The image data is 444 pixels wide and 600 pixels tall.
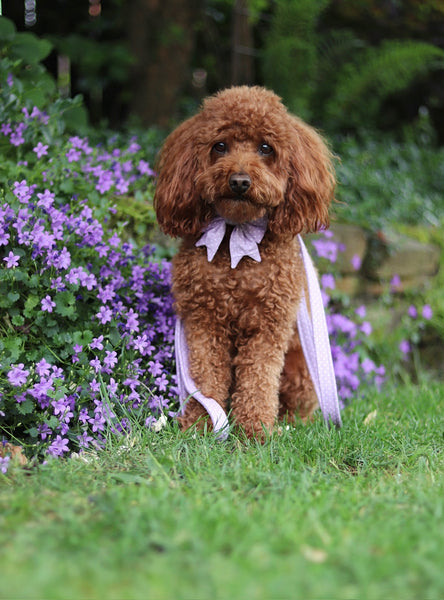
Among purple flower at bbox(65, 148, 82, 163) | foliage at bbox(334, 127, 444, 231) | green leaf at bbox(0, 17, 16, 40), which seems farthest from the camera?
foliage at bbox(334, 127, 444, 231)

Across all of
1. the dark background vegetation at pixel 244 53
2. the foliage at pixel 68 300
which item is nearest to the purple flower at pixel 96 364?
the foliage at pixel 68 300

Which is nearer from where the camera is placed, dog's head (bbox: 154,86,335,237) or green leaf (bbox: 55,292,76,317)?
dog's head (bbox: 154,86,335,237)

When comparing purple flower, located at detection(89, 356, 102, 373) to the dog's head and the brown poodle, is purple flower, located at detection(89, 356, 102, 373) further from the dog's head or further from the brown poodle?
the dog's head

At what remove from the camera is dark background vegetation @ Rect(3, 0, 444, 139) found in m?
6.12

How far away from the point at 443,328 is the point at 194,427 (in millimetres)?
2626

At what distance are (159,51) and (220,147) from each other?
3876 mm

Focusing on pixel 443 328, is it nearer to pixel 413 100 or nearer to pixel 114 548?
pixel 114 548

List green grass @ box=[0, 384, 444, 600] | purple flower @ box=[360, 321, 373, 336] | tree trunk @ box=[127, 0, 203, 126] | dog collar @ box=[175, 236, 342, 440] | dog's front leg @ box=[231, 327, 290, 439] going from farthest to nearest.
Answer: tree trunk @ box=[127, 0, 203, 126] → purple flower @ box=[360, 321, 373, 336] → dog collar @ box=[175, 236, 342, 440] → dog's front leg @ box=[231, 327, 290, 439] → green grass @ box=[0, 384, 444, 600]

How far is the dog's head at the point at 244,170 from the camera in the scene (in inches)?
102

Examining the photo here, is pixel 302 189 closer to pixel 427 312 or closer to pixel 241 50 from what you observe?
pixel 427 312

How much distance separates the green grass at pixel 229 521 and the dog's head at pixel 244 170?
0.92 metres

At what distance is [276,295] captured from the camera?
109 inches

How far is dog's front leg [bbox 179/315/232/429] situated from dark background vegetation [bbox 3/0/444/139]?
3.70m

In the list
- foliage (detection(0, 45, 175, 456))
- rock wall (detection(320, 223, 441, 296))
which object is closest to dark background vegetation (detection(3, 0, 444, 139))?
rock wall (detection(320, 223, 441, 296))
